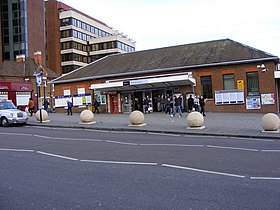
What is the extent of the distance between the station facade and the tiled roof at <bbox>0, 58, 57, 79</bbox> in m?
15.8

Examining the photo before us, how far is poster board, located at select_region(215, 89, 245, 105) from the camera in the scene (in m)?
28.0

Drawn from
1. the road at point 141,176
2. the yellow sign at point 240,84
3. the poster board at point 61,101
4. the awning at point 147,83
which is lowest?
the road at point 141,176

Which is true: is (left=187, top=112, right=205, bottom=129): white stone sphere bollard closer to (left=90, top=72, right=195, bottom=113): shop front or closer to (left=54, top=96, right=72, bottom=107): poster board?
(left=90, top=72, right=195, bottom=113): shop front

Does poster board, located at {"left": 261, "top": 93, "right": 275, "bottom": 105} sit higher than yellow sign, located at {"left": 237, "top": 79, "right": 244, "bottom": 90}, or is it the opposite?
yellow sign, located at {"left": 237, "top": 79, "right": 244, "bottom": 90}

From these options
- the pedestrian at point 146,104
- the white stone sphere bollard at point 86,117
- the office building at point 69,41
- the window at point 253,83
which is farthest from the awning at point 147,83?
the office building at point 69,41

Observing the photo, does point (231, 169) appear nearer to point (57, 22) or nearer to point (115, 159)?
point (115, 159)

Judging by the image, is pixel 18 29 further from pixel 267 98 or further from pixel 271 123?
pixel 271 123

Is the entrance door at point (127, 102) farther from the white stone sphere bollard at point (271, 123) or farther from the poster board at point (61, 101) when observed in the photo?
the white stone sphere bollard at point (271, 123)

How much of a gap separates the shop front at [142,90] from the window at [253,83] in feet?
15.2

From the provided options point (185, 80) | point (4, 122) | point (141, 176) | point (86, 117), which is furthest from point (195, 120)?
point (4, 122)

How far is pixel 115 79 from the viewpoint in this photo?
108 ft

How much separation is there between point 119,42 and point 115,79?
4701cm

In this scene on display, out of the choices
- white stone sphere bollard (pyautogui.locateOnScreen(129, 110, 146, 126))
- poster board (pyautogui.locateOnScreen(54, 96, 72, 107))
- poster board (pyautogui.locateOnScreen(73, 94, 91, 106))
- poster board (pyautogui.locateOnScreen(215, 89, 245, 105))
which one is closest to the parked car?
white stone sphere bollard (pyautogui.locateOnScreen(129, 110, 146, 126))

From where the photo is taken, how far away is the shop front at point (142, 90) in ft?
93.9
